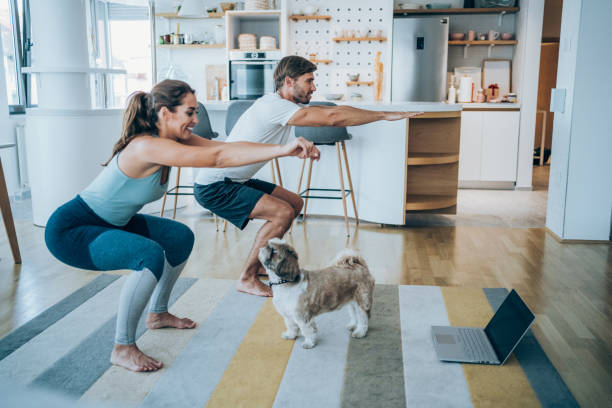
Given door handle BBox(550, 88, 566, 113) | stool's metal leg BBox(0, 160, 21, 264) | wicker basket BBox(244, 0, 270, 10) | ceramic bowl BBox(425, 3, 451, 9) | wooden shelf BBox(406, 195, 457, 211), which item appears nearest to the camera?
stool's metal leg BBox(0, 160, 21, 264)

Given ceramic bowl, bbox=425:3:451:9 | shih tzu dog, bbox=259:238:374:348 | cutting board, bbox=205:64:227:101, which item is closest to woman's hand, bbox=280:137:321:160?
shih tzu dog, bbox=259:238:374:348

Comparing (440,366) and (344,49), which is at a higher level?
(344,49)

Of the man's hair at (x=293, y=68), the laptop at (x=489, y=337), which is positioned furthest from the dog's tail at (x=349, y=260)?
the man's hair at (x=293, y=68)

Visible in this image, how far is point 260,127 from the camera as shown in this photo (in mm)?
2725

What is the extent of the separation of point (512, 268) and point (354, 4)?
464 centimetres

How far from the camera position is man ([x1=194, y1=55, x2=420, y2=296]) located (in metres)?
2.69

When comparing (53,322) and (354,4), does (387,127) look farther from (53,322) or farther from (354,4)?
(354,4)

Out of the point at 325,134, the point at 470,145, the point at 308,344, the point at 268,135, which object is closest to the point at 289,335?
the point at 308,344

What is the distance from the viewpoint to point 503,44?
22.1ft

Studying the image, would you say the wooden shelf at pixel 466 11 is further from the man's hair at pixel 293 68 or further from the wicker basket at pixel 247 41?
the man's hair at pixel 293 68

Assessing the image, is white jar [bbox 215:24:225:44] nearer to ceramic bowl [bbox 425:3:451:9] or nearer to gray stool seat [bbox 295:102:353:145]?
ceramic bowl [bbox 425:3:451:9]

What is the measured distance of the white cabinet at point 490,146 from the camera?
6336 millimetres

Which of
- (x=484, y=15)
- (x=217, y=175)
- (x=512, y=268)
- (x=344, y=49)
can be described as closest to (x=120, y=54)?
(x=344, y=49)

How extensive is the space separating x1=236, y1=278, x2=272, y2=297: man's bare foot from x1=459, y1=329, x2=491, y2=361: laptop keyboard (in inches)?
39.1
